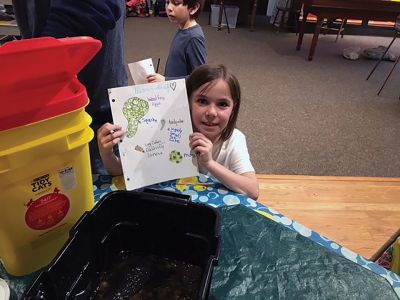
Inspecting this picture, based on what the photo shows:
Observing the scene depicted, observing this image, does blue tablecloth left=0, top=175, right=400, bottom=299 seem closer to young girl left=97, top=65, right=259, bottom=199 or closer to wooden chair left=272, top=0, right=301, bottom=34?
young girl left=97, top=65, right=259, bottom=199

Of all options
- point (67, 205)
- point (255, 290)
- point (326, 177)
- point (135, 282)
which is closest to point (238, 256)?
point (255, 290)

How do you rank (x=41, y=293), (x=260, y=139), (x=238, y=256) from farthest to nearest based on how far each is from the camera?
(x=260, y=139)
(x=238, y=256)
(x=41, y=293)

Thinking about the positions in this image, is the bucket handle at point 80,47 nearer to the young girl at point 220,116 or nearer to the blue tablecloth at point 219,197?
the blue tablecloth at point 219,197

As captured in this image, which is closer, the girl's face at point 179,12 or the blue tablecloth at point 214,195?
the blue tablecloth at point 214,195

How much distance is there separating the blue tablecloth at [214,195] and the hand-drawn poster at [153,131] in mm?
72

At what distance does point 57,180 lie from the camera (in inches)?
20.4

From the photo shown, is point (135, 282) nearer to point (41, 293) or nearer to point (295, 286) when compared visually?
point (41, 293)

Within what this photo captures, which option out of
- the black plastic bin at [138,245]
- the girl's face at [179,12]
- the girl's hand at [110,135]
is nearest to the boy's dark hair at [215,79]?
the girl's hand at [110,135]

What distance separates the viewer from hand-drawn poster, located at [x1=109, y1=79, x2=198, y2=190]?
732 millimetres

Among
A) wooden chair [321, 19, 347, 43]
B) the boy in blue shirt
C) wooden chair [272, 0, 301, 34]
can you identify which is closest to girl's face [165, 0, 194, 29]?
the boy in blue shirt

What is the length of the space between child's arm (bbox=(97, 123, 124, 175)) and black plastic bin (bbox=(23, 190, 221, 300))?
17 centimetres

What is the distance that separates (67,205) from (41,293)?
0.14 meters

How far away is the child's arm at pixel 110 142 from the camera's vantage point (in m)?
0.73

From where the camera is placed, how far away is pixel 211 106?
1007 millimetres
